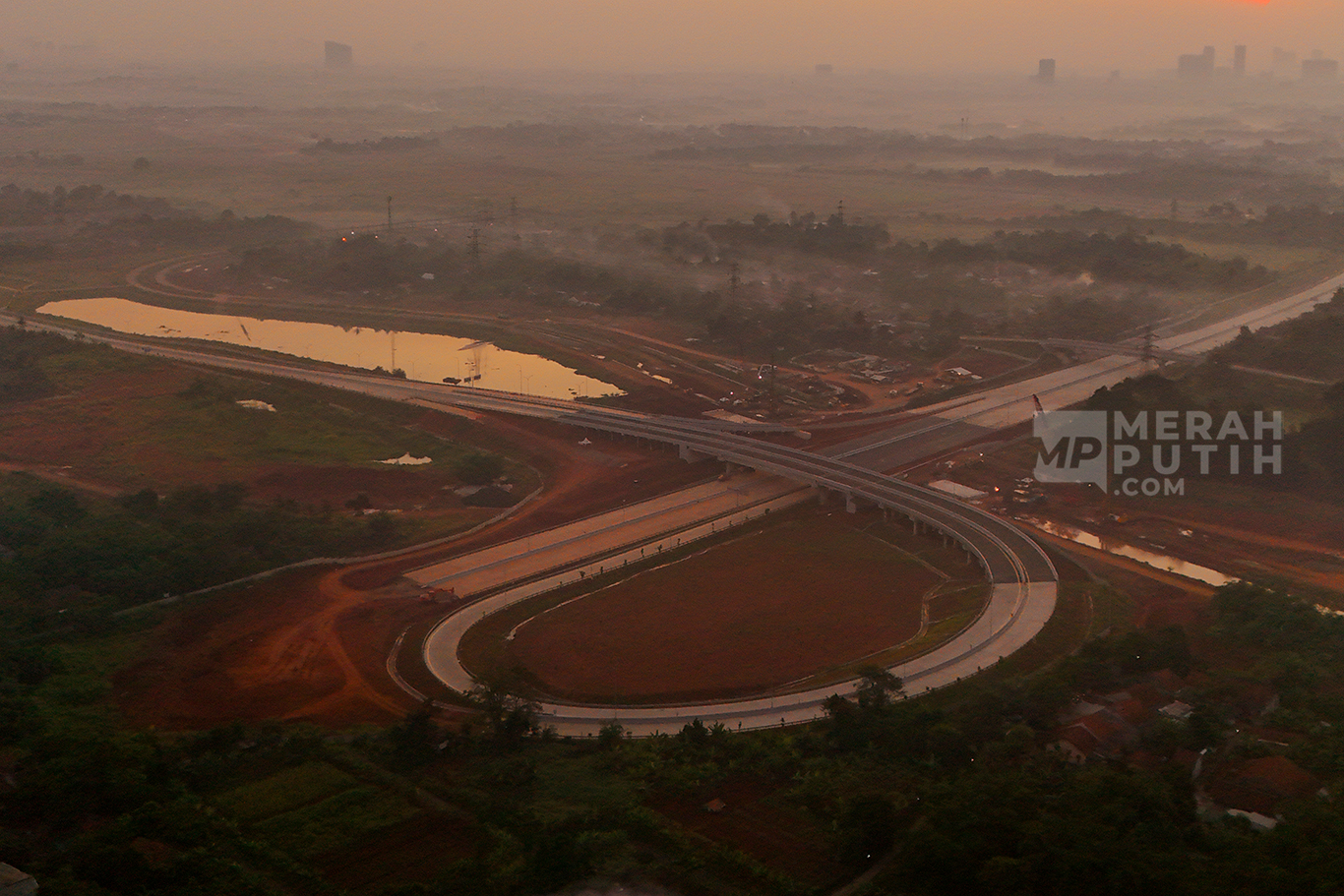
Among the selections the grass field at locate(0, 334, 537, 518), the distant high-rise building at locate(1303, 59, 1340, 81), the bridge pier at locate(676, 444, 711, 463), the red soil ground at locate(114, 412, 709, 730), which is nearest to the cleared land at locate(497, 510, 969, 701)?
the red soil ground at locate(114, 412, 709, 730)

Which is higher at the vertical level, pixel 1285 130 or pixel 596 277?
pixel 1285 130

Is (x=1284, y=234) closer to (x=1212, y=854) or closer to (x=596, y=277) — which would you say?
(x=596, y=277)

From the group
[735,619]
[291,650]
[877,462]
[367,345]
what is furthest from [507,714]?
[367,345]

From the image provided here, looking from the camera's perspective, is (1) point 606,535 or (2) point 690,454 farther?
(2) point 690,454

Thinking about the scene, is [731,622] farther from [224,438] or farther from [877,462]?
[224,438]

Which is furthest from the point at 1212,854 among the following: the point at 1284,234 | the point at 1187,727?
the point at 1284,234

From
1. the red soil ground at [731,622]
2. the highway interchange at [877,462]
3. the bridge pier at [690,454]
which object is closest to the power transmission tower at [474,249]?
the highway interchange at [877,462]
